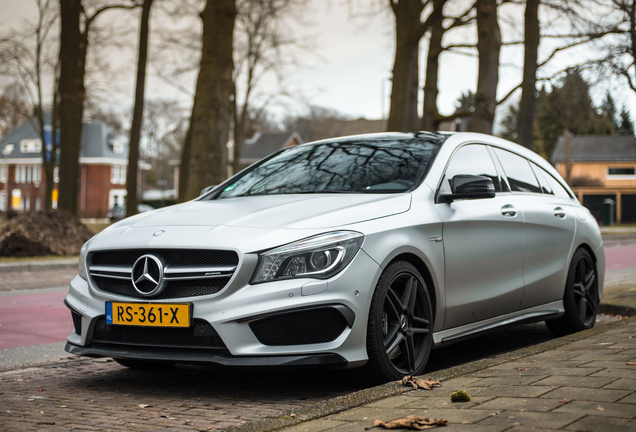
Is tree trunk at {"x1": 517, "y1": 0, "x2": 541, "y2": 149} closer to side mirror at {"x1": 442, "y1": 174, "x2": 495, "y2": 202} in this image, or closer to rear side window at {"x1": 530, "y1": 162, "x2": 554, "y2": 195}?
rear side window at {"x1": 530, "y1": 162, "x2": 554, "y2": 195}

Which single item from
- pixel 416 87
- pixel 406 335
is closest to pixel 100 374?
pixel 406 335

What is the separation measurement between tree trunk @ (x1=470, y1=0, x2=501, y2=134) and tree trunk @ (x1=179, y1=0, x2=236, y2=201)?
500 centimetres

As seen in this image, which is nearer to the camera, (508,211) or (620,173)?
(508,211)

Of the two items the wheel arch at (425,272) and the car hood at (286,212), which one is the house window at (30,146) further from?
the wheel arch at (425,272)

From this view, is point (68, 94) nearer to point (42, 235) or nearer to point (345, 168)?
point (42, 235)

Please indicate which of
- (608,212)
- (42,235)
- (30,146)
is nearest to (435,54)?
(42,235)

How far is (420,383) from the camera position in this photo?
4.07 m

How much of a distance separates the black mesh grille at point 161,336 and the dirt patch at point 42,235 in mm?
12075

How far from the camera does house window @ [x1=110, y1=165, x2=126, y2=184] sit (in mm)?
83750

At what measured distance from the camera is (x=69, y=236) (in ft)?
54.9

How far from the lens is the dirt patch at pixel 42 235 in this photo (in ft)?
52.4

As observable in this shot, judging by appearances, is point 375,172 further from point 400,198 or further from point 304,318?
point 304,318

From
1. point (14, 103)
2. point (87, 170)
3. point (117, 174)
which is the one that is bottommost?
point (117, 174)

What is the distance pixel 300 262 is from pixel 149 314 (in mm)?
901
